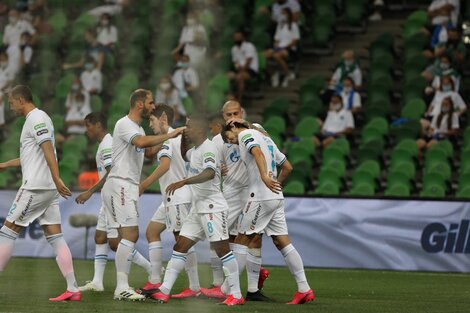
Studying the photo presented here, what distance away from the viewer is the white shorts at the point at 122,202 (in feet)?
40.2

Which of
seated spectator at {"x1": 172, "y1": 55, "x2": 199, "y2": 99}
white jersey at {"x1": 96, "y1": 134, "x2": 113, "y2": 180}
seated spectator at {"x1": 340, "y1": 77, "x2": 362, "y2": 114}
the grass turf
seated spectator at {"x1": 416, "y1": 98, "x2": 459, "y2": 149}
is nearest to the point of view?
seated spectator at {"x1": 172, "y1": 55, "x2": 199, "y2": 99}

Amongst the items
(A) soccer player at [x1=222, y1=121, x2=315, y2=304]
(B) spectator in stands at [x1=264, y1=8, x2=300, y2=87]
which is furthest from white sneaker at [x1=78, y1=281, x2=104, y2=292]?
(B) spectator in stands at [x1=264, y1=8, x2=300, y2=87]

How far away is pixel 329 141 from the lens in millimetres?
20906

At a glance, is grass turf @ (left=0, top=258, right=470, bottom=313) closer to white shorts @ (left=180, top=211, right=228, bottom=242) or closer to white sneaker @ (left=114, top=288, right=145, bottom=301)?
white sneaker @ (left=114, top=288, right=145, bottom=301)

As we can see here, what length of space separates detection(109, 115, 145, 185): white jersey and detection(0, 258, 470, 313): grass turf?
4.11ft

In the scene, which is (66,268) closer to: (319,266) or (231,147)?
(231,147)

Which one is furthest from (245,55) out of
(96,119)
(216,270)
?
(96,119)

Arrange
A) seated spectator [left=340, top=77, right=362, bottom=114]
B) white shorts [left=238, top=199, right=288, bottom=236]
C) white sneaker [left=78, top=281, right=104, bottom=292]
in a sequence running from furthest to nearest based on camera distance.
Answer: seated spectator [left=340, top=77, right=362, bottom=114]
white sneaker [left=78, top=281, right=104, bottom=292]
white shorts [left=238, top=199, right=288, bottom=236]

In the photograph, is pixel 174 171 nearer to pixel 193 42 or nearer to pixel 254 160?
pixel 254 160

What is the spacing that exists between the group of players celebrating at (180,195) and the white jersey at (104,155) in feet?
0.04

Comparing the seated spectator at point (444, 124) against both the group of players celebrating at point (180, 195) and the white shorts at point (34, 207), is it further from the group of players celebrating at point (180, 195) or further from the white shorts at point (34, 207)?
the white shorts at point (34, 207)

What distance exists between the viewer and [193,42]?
23.4 feet

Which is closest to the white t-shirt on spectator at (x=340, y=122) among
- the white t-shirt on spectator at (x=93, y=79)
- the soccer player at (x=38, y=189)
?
the soccer player at (x=38, y=189)

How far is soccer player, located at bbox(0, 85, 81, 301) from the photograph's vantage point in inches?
455
